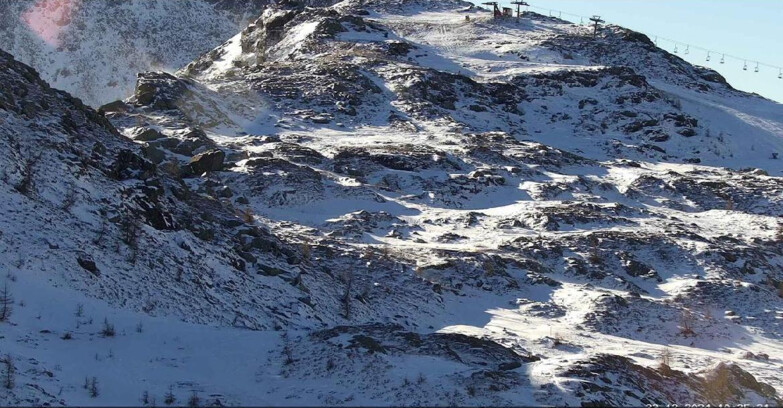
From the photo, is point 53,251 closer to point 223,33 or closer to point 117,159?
point 117,159

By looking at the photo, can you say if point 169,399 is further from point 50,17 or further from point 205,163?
point 50,17

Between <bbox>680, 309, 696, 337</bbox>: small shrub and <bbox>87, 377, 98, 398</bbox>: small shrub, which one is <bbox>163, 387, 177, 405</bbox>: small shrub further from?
<bbox>680, 309, 696, 337</bbox>: small shrub

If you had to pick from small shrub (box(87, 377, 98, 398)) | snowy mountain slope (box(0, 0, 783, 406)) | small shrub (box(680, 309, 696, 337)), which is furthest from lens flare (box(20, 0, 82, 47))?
small shrub (box(87, 377, 98, 398))

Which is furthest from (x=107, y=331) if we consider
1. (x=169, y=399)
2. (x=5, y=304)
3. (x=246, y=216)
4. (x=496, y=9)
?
(x=496, y=9)

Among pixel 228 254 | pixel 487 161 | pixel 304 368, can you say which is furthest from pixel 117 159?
pixel 487 161

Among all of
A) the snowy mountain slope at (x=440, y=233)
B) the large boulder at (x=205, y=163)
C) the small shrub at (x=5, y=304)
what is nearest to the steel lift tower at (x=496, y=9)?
the snowy mountain slope at (x=440, y=233)

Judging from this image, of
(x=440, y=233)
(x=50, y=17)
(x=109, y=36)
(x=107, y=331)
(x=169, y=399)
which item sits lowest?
(x=440, y=233)

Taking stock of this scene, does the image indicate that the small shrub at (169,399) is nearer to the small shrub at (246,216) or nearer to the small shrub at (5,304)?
the small shrub at (5,304)
